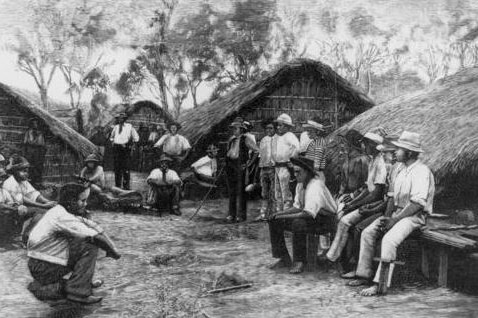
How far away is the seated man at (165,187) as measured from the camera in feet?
21.7

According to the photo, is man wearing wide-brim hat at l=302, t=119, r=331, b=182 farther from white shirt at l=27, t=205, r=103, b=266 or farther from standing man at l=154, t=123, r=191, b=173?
white shirt at l=27, t=205, r=103, b=266

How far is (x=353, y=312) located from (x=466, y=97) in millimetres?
2418

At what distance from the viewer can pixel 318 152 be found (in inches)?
225

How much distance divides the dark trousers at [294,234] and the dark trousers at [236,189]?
4.09ft

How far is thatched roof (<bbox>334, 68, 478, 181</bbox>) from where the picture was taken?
5.09 m

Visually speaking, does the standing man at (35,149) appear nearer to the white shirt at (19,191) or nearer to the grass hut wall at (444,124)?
the white shirt at (19,191)

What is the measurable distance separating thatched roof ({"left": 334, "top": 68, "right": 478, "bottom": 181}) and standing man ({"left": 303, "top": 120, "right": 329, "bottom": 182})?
0.34 m

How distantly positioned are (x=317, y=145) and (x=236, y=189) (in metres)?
1.20

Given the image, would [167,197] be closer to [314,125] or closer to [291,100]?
[291,100]

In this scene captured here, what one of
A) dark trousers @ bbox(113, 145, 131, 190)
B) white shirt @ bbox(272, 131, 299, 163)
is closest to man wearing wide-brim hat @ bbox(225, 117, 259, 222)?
white shirt @ bbox(272, 131, 299, 163)

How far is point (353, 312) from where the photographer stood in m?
4.29

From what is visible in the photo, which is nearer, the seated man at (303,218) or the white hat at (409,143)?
the white hat at (409,143)

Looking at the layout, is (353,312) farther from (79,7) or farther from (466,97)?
(79,7)

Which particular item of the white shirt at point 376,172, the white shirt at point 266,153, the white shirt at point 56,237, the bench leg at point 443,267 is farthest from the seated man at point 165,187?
the bench leg at point 443,267
